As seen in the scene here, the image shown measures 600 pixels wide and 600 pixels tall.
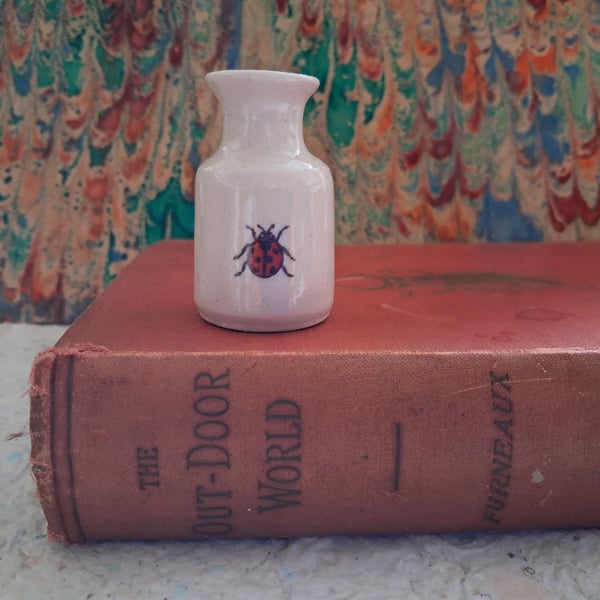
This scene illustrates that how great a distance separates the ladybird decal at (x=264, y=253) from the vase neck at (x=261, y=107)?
60 millimetres

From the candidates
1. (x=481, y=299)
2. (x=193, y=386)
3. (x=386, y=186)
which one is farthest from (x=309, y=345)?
(x=386, y=186)

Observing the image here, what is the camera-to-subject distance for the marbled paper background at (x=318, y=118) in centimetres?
82

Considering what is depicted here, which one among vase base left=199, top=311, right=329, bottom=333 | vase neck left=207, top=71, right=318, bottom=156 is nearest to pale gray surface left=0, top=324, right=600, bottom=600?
vase base left=199, top=311, right=329, bottom=333

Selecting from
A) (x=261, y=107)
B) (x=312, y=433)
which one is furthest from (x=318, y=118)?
(x=312, y=433)

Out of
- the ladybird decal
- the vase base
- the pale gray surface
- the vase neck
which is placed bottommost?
the pale gray surface

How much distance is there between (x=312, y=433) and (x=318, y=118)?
1.72ft

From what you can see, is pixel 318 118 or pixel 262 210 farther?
pixel 318 118

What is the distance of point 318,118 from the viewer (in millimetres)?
841

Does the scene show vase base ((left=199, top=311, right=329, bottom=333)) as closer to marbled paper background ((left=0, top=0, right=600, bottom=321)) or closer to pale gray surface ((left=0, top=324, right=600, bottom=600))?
pale gray surface ((left=0, top=324, right=600, bottom=600))

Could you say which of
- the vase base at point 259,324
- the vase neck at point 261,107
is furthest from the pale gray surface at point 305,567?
the vase neck at point 261,107

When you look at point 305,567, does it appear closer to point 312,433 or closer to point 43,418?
point 312,433

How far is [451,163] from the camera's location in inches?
33.9

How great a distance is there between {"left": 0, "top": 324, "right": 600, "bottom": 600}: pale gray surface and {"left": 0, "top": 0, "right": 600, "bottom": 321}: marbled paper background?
1.52 ft

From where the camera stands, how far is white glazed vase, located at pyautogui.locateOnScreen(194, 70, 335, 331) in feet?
1.52
